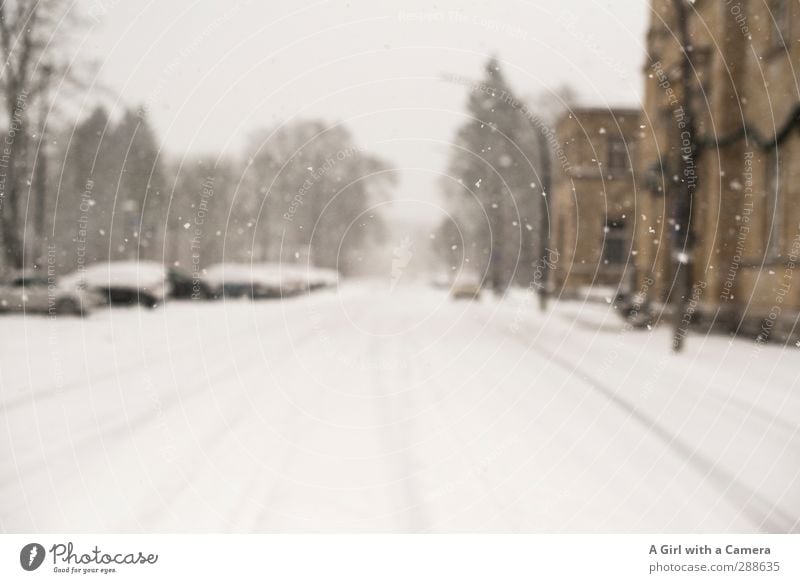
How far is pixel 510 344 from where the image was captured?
11.6 metres

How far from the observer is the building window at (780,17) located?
4880mm

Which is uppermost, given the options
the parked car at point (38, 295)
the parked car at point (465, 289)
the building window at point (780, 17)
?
the building window at point (780, 17)

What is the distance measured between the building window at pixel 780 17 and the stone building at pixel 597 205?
1088cm

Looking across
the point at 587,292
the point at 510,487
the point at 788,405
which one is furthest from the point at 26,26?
the point at 587,292

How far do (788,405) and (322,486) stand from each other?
3651 mm

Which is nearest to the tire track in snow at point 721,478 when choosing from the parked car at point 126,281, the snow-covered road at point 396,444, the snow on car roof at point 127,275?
the snow-covered road at point 396,444

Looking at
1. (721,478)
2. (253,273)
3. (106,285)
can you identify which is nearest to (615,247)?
(253,273)

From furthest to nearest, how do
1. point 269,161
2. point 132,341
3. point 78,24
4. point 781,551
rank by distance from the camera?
point 132,341, point 269,161, point 78,24, point 781,551

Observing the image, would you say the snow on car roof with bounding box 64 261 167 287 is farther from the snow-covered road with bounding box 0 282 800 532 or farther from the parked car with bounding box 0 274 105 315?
the snow-covered road with bounding box 0 282 800 532

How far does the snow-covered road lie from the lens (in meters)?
3.31

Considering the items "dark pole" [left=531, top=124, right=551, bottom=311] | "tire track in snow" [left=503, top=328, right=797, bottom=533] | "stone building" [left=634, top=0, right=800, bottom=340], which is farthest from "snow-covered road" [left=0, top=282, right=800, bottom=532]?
"dark pole" [left=531, top=124, right=551, bottom=311]

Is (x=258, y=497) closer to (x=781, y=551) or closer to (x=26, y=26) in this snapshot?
(x=781, y=551)

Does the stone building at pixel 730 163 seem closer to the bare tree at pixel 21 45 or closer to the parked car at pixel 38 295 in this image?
the bare tree at pixel 21 45

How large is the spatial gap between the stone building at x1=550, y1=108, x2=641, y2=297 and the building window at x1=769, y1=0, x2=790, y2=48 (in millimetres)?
10882
